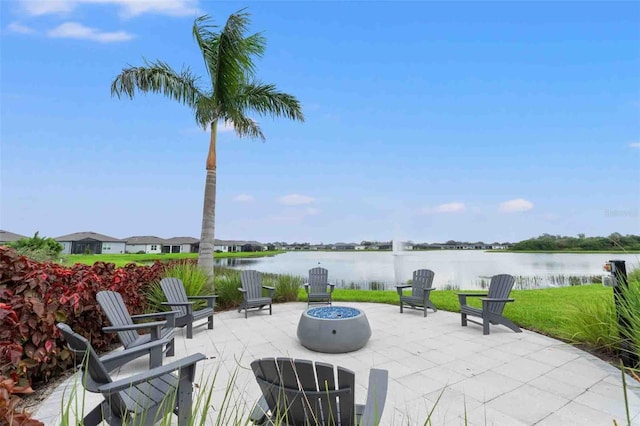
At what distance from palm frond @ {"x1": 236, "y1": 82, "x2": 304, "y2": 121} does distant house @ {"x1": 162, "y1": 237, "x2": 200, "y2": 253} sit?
5050 centimetres

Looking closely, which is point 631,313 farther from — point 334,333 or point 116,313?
point 116,313

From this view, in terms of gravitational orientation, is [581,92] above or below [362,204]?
above

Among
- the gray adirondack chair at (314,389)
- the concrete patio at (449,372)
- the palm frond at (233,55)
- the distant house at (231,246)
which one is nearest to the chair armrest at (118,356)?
the concrete patio at (449,372)

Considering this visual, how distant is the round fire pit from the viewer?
414cm

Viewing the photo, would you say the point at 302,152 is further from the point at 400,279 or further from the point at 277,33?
the point at 400,279

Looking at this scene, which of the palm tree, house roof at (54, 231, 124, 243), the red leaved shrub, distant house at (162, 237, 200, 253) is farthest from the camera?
distant house at (162, 237, 200, 253)

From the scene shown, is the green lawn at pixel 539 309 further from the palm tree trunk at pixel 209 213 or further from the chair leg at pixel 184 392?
the chair leg at pixel 184 392

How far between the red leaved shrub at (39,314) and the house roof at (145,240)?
59304 millimetres

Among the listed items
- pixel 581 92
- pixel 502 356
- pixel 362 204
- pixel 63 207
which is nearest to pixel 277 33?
pixel 502 356

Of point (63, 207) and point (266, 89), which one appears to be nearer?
point (266, 89)

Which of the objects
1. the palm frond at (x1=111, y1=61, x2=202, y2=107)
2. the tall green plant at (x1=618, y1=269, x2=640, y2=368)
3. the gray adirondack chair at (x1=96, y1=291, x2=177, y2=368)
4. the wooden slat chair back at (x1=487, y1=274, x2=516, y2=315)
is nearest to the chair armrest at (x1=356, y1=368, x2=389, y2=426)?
the gray adirondack chair at (x1=96, y1=291, x2=177, y2=368)

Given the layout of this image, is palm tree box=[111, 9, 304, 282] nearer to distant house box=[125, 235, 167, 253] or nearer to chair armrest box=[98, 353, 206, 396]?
chair armrest box=[98, 353, 206, 396]

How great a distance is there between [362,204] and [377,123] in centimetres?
1210

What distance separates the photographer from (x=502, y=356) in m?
4.00
